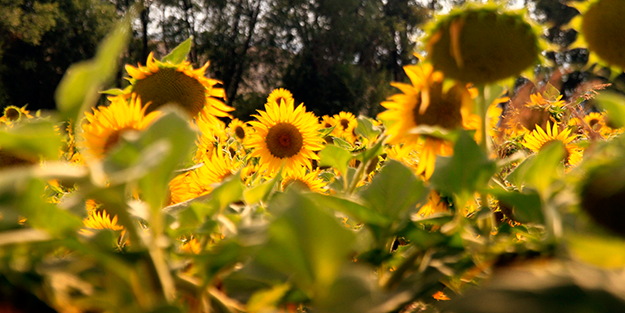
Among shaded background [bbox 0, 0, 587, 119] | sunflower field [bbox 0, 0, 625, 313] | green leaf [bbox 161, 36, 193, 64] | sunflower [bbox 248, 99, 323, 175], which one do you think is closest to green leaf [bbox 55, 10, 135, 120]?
sunflower field [bbox 0, 0, 625, 313]

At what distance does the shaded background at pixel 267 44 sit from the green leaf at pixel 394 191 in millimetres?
11658

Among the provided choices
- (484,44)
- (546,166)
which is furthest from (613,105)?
(484,44)

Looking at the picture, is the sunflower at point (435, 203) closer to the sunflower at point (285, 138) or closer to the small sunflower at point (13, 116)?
the sunflower at point (285, 138)

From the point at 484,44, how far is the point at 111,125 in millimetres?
339

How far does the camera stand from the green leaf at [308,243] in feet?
0.47

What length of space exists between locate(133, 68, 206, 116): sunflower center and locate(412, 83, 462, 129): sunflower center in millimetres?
449

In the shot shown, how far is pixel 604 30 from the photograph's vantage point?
372 mm

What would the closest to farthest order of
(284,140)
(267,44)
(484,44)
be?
(484,44), (284,140), (267,44)

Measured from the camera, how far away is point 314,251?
0.15 metres

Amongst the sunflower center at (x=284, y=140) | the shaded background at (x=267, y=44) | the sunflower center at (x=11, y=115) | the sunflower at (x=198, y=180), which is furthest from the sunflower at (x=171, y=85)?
A: the shaded background at (x=267, y=44)

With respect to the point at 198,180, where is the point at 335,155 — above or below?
above

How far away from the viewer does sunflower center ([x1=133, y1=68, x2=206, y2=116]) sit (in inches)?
28.4

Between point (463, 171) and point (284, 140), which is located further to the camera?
point (284, 140)

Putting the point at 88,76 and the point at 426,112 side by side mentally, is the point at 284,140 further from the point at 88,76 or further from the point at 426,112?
the point at 88,76
